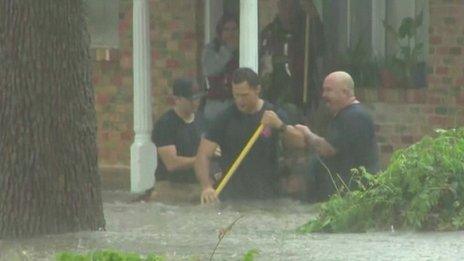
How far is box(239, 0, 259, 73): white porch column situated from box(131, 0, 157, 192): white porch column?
1.46 m

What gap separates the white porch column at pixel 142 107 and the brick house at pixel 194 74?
70 cm

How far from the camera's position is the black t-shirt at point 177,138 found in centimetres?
1384

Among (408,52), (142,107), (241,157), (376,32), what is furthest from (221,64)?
(241,157)

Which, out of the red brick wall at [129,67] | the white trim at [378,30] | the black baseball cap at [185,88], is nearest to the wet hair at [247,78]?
the black baseball cap at [185,88]

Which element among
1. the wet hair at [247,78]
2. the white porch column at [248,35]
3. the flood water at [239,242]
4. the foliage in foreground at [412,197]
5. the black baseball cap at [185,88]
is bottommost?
the flood water at [239,242]

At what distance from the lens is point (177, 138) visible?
13867 millimetres

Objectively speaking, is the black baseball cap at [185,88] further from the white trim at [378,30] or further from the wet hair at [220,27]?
the white trim at [378,30]

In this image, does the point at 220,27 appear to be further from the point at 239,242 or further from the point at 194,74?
the point at 239,242

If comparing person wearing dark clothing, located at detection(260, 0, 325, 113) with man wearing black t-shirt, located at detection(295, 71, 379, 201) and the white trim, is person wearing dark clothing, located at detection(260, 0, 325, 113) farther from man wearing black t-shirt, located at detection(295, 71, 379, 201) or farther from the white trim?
man wearing black t-shirt, located at detection(295, 71, 379, 201)

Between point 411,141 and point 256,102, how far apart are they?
2.63m

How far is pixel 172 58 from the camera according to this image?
1609 cm

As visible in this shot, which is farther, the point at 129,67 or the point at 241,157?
the point at 129,67

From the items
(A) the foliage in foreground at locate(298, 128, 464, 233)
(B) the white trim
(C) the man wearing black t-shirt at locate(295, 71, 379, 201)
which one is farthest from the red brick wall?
(A) the foliage in foreground at locate(298, 128, 464, 233)

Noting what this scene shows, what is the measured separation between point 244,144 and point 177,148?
1088 millimetres
